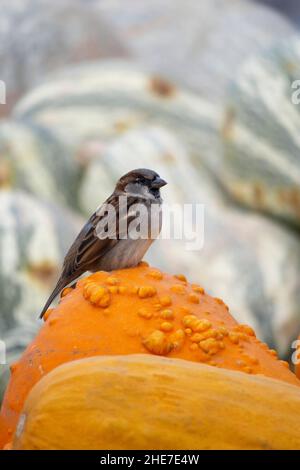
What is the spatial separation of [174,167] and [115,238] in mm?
2363

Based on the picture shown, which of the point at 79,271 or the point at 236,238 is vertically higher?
the point at 236,238

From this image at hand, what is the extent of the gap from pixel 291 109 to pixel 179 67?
6.62 feet

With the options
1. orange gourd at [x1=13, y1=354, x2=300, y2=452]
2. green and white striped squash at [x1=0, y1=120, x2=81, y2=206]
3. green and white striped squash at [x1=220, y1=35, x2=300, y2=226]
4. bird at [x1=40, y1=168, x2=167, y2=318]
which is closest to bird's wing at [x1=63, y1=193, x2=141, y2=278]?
bird at [x1=40, y1=168, x2=167, y2=318]

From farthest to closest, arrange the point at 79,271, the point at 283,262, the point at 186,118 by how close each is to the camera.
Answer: the point at 186,118, the point at 283,262, the point at 79,271

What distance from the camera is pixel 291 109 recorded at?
3.95 m

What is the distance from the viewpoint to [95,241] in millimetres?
1827

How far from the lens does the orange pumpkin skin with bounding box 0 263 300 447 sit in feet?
4.97

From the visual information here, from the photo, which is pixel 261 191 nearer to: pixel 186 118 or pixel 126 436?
pixel 186 118

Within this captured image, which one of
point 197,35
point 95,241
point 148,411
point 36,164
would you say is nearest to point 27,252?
point 36,164

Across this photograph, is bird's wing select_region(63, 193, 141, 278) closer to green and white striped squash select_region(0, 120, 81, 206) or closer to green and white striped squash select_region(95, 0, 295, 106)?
green and white striped squash select_region(0, 120, 81, 206)

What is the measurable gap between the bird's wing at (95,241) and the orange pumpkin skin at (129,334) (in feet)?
0.56

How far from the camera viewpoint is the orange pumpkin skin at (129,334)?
4.97 feet

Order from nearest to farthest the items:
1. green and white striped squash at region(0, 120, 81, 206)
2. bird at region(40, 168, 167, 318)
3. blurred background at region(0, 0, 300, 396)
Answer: bird at region(40, 168, 167, 318) < blurred background at region(0, 0, 300, 396) < green and white striped squash at region(0, 120, 81, 206)

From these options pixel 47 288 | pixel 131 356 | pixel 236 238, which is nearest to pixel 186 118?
pixel 236 238
